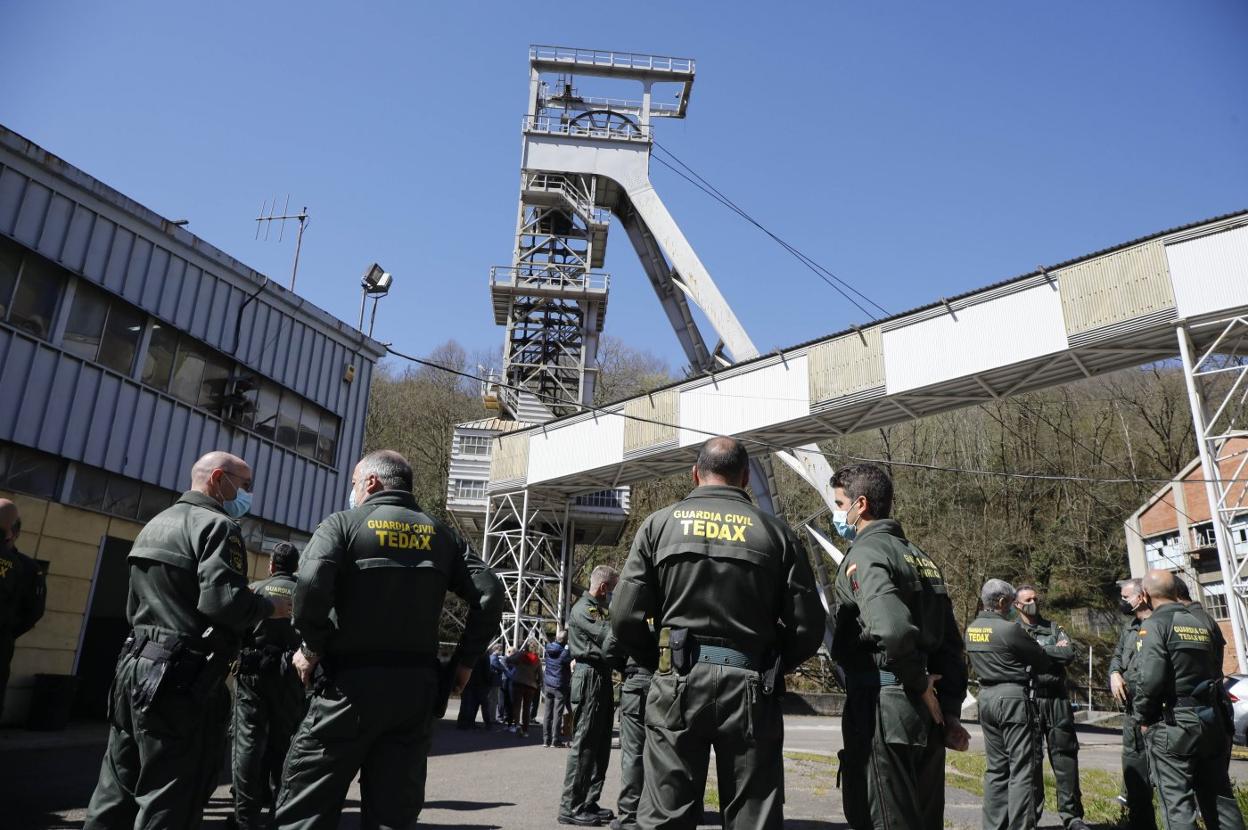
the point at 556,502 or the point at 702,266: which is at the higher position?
the point at 702,266

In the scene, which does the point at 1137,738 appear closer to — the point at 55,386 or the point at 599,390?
the point at 55,386

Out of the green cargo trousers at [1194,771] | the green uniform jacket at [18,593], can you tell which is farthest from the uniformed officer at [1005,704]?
the green uniform jacket at [18,593]

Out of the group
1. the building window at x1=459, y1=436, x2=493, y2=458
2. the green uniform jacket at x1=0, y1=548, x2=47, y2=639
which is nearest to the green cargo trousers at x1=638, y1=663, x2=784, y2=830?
the green uniform jacket at x1=0, y1=548, x2=47, y2=639

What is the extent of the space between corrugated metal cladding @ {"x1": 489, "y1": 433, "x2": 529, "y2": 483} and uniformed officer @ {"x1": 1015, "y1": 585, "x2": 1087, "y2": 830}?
63.8 ft

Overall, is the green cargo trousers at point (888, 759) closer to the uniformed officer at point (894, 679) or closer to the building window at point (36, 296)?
the uniformed officer at point (894, 679)

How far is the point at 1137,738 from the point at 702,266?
23.7 metres

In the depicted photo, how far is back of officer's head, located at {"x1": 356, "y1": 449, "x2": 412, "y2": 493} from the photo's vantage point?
4219 millimetres

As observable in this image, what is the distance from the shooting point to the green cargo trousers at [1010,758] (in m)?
6.18

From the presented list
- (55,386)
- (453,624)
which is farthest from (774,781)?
(453,624)

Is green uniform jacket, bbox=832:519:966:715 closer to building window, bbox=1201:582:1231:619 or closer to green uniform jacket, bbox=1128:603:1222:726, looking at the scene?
green uniform jacket, bbox=1128:603:1222:726

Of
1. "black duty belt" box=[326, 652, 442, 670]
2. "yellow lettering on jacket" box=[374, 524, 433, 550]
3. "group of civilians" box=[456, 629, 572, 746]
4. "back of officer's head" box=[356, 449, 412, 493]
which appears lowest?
"group of civilians" box=[456, 629, 572, 746]

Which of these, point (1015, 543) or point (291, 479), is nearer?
point (291, 479)

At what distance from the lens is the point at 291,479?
1505cm

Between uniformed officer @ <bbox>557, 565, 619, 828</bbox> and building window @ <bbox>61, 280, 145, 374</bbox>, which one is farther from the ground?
building window @ <bbox>61, 280, 145, 374</bbox>
